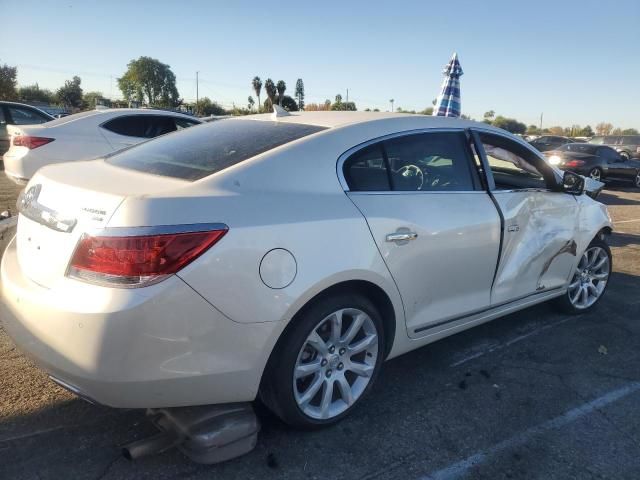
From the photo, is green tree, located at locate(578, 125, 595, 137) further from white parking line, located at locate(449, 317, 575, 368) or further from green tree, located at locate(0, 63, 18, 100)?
white parking line, located at locate(449, 317, 575, 368)

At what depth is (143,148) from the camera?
10.6 ft

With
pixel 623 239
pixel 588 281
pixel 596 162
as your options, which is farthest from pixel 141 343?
pixel 596 162

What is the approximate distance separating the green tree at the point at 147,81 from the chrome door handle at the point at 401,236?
132 m

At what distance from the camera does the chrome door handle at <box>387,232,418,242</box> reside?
9.03 feet

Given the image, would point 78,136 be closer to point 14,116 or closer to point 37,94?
point 14,116

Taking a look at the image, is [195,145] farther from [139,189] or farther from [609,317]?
[609,317]

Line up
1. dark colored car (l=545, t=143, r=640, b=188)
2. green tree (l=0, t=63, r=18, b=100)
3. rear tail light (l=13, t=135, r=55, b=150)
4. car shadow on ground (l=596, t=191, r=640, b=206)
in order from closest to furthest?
rear tail light (l=13, t=135, r=55, b=150)
car shadow on ground (l=596, t=191, r=640, b=206)
dark colored car (l=545, t=143, r=640, b=188)
green tree (l=0, t=63, r=18, b=100)

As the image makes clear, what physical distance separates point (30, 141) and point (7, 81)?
147 feet

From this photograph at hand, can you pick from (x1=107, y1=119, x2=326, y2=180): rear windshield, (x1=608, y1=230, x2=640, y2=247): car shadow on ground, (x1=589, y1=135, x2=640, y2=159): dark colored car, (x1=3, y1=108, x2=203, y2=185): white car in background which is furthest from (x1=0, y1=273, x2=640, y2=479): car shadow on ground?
(x1=589, y1=135, x2=640, y2=159): dark colored car

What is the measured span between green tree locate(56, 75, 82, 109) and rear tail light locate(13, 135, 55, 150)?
269ft

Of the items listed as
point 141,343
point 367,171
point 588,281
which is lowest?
point 588,281

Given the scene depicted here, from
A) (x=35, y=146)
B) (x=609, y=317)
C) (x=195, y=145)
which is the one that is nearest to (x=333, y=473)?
(x=195, y=145)

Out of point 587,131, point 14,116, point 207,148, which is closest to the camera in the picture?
point 207,148

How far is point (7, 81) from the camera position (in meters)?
44.7
